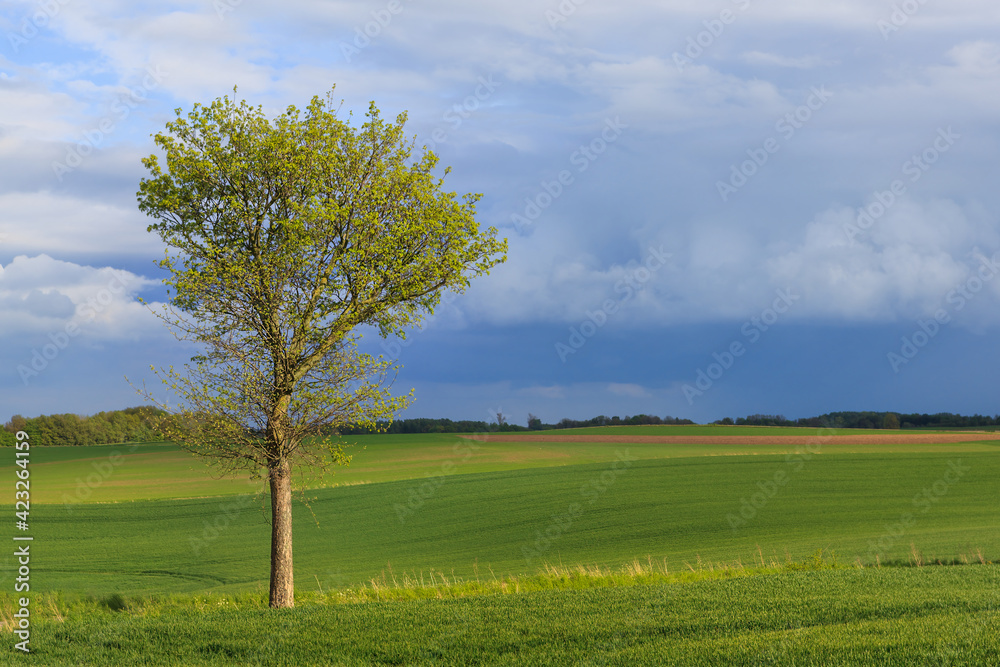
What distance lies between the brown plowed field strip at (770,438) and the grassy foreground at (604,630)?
47.1m

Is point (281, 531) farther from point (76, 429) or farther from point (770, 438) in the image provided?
point (76, 429)

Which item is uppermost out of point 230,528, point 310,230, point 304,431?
point 310,230

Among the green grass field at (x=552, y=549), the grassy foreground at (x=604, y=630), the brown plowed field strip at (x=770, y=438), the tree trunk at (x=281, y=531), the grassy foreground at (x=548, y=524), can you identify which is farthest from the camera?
the brown plowed field strip at (x=770, y=438)

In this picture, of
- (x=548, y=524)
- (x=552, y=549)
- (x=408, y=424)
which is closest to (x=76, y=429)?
(x=408, y=424)

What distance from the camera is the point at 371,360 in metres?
16.5

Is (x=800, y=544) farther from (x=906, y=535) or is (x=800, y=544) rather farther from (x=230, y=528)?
(x=230, y=528)

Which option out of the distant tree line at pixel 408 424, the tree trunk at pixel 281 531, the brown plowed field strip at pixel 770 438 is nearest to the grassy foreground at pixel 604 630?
the tree trunk at pixel 281 531

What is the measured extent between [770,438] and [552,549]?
4114 centimetres

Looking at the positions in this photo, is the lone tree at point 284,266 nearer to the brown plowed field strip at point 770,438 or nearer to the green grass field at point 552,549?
the green grass field at point 552,549

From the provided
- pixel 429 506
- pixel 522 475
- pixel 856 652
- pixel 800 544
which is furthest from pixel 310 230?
pixel 522 475

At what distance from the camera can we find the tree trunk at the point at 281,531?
15.9m

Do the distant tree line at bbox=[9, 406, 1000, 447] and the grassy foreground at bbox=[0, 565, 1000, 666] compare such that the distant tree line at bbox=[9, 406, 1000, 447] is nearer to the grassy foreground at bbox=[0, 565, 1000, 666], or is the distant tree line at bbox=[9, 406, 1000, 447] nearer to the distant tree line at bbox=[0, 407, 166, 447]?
the distant tree line at bbox=[0, 407, 166, 447]

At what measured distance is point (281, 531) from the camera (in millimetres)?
16062

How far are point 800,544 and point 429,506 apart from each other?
1956 centimetres
